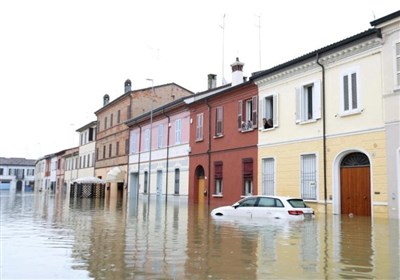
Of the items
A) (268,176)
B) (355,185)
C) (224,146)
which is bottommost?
(355,185)

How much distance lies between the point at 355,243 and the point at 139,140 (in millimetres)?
32803

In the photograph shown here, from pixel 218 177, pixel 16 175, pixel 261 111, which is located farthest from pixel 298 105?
pixel 16 175

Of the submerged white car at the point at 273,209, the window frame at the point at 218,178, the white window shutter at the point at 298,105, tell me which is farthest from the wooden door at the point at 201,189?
the submerged white car at the point at 273,209

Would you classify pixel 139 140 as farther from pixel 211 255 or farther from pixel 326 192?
pixel 211 255

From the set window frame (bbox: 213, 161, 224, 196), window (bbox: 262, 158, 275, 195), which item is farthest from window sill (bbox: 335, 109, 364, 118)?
window frame (bbox: 213, 161, 224, 196)

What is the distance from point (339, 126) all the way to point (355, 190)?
287 cm

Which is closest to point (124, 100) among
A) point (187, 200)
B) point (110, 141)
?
point (110, 141)

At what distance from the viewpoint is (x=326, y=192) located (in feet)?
67.3

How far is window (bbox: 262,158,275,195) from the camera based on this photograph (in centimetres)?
2411

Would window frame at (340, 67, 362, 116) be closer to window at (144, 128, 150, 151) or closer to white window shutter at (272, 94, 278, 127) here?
white window shutter at (272, 94, 278, 127)

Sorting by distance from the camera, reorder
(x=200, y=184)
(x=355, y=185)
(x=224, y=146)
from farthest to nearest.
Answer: (x=200, y=184)
(x=224, y=146)
(x=355, y=185)

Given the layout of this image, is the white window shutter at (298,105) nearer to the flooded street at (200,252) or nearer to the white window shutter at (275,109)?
the white window shutter at (275,109)

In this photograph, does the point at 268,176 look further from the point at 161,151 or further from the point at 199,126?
the point at 161,151

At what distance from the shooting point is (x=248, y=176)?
2620 centimetres
